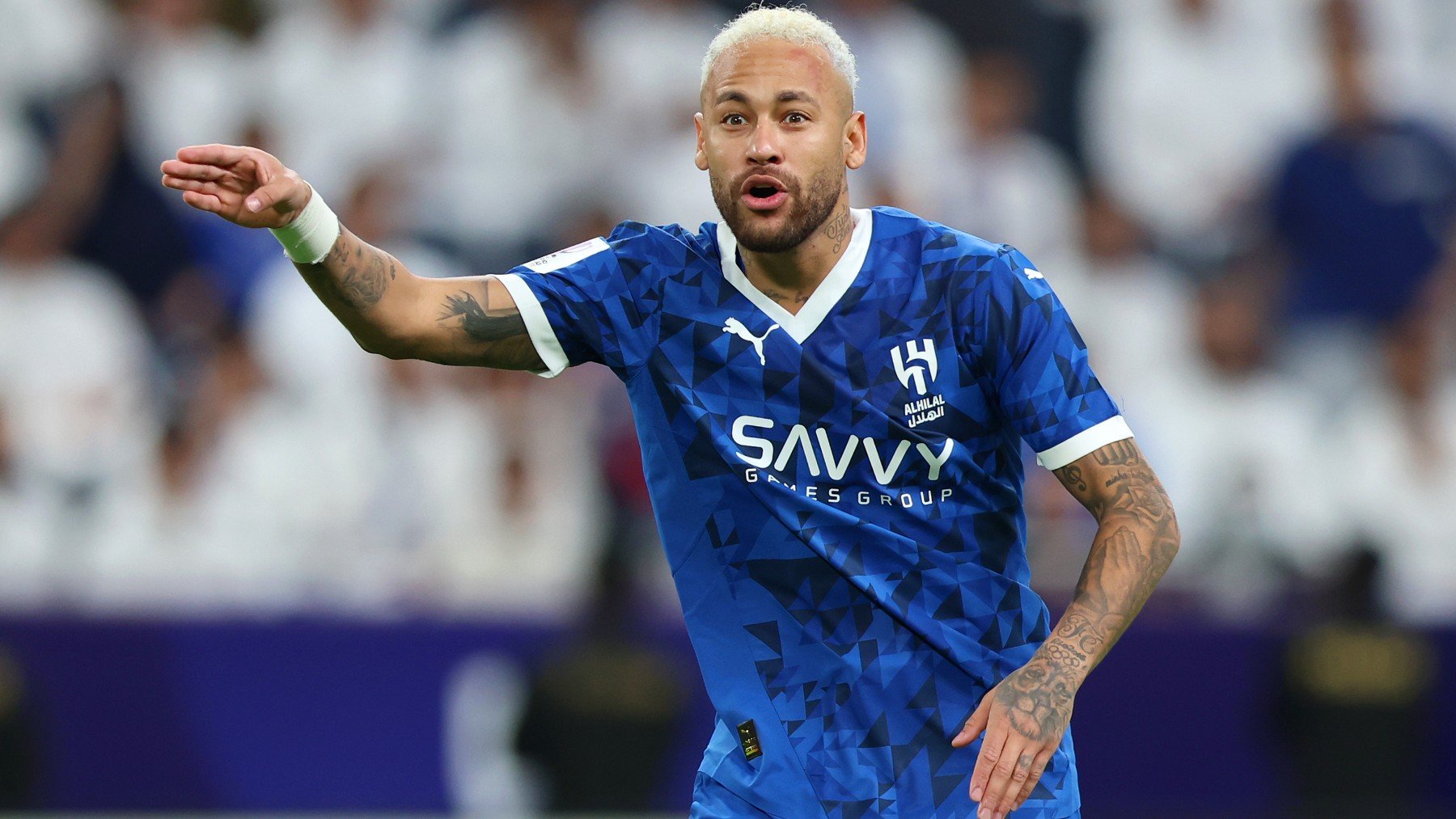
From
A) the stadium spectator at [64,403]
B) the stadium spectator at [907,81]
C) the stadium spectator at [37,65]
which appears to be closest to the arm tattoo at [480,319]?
the stadium spectator at [64,403]

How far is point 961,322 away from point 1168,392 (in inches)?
267

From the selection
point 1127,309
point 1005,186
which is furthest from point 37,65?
point 1127,309

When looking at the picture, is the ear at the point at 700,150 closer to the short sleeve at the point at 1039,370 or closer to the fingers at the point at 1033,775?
the short sleeve at the point at 1039,370

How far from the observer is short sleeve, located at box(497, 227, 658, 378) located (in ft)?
14.6

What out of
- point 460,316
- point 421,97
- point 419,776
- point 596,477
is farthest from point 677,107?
point 460,316

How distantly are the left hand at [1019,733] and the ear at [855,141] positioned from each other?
127 centimetres

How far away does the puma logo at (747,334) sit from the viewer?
14.6 feet

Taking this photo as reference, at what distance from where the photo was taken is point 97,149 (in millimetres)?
11086

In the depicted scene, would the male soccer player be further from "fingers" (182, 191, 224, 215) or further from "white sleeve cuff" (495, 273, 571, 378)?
"fingers" (182, 191, 224, 215)

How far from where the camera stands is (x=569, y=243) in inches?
427

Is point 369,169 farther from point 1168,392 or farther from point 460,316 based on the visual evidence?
point 460,316

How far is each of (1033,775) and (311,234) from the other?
1897 mm

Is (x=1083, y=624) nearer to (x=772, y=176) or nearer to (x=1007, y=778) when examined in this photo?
(x=1007, y=778)

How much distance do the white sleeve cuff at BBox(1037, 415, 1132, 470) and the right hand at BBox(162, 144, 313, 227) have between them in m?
1.71
